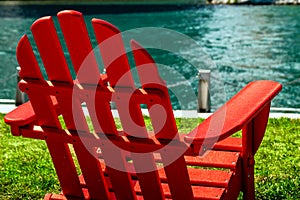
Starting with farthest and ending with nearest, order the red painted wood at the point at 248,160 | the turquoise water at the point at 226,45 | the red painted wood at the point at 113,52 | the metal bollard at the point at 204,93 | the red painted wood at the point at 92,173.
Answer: the turquoise water at the point at 226,45
the metal bollard at the point at 204,93
the red painted wood at the point at 248,160
the red painted wood at the point at 92,173
the red painted wood at the point at 113,52

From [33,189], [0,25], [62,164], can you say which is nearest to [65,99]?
[62,164]

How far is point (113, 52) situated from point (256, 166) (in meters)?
2.63

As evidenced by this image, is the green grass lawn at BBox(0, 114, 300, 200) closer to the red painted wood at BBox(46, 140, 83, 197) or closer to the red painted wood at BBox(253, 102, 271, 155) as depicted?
the red painted wood at BBox(253, 102, 271, 155)

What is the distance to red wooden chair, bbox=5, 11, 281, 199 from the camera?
100 inches

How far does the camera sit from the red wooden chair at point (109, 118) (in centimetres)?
254

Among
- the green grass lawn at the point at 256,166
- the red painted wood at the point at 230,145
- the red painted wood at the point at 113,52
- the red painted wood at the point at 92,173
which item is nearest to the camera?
the red painted wood at the point at 113,52

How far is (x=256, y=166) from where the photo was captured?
485 centimetres

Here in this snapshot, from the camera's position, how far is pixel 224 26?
3034cm

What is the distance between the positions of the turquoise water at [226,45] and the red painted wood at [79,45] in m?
7.52

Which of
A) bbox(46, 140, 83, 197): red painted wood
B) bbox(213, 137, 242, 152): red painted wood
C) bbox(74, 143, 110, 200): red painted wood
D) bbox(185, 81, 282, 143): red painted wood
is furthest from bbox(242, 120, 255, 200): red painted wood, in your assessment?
bbox(46, 140, 83, 197): red painted wood

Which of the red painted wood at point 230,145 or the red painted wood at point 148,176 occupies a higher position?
the red painted wood at point 148,176

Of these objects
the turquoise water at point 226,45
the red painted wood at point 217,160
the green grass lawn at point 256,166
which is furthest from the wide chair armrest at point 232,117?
the turquoise water at point 226,45

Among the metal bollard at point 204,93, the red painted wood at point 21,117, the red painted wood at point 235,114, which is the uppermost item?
the red painted wood at point 21,117

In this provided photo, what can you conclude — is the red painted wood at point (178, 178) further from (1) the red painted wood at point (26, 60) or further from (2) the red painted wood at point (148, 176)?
(1) the red painted wood at point (26, 60)
